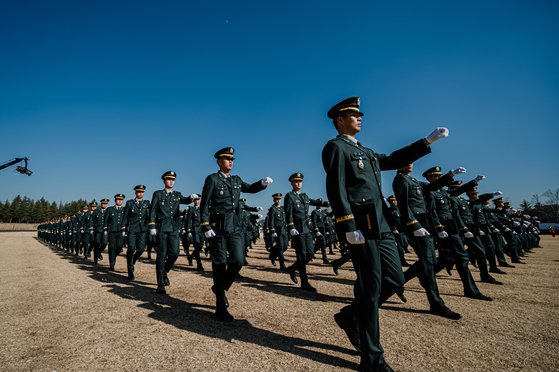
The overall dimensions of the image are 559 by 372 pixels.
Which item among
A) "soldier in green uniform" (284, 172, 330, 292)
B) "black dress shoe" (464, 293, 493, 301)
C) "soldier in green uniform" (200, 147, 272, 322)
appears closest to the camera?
"soldier in green uniform" (200, 147, 272, 322)

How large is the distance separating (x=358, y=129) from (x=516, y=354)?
312cm

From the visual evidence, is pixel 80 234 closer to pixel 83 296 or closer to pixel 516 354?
pixel 83 296

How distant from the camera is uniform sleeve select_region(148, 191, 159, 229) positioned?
784cm

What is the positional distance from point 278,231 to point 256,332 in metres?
8.07

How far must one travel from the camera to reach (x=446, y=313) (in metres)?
4.86

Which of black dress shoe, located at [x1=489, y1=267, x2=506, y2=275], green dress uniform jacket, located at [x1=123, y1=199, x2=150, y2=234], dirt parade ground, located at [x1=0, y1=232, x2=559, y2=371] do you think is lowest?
dirt parade ground, located at [x1=0, y1=232, x2=559, y2=371]

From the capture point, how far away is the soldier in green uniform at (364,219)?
2990mm

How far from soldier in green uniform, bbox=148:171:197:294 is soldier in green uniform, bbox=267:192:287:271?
4704mm

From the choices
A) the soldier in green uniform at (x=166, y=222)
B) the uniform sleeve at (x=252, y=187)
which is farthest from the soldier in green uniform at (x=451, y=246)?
the soldier in green uniform at (x=166, y=222)

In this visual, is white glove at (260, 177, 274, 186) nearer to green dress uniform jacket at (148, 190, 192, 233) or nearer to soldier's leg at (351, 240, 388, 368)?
soldier's leg at (351, 240, 388, 368)

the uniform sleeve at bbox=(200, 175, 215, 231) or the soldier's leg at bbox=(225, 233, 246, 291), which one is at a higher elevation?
the uniform sleeve at bbox=(200, 175, 215, 231)

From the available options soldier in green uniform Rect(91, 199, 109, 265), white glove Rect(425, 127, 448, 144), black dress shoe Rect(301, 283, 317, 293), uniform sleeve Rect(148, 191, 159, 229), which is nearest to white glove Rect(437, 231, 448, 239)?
black dress shoe Rect(301, 283, 317, 293)

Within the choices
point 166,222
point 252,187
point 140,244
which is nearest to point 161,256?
point 166,222

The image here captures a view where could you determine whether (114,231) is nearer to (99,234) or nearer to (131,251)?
(131,251)
